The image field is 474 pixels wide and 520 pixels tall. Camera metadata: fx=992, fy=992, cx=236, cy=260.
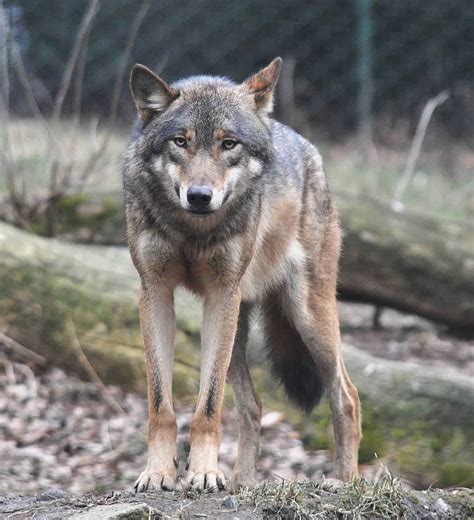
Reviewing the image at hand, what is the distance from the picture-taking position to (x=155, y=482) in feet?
12.4

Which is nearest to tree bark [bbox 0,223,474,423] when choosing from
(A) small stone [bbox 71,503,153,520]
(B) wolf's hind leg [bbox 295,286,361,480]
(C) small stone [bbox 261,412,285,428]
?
(C) small stone [bbox 261,412,285,428]

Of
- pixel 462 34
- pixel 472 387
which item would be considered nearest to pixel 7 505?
pixel 472 387

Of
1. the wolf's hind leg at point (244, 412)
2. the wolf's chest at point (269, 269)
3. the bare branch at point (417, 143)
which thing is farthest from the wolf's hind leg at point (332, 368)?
the bare branch at point (417, 143)

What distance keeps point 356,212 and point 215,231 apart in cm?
332

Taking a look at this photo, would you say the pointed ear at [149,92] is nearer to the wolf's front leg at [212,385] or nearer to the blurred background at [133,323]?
→ the wolf's front leg at [212,385]

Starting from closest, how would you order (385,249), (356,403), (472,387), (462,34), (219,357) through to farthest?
(219,357)
(356,403)
(472,387)
(385,249)
(462,34)

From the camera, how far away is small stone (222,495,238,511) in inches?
139

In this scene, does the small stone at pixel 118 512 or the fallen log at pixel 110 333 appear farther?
the fallen log at pixel 110 333

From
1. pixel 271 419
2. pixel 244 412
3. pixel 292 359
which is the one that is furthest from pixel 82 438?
pixel 292 359

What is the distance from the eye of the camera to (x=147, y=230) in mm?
4121

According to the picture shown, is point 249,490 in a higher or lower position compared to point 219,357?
lower

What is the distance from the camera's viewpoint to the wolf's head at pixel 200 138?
3.85 meters

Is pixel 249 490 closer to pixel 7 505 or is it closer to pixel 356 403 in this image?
pixel 7 505

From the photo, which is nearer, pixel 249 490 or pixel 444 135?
pixel 249 490
